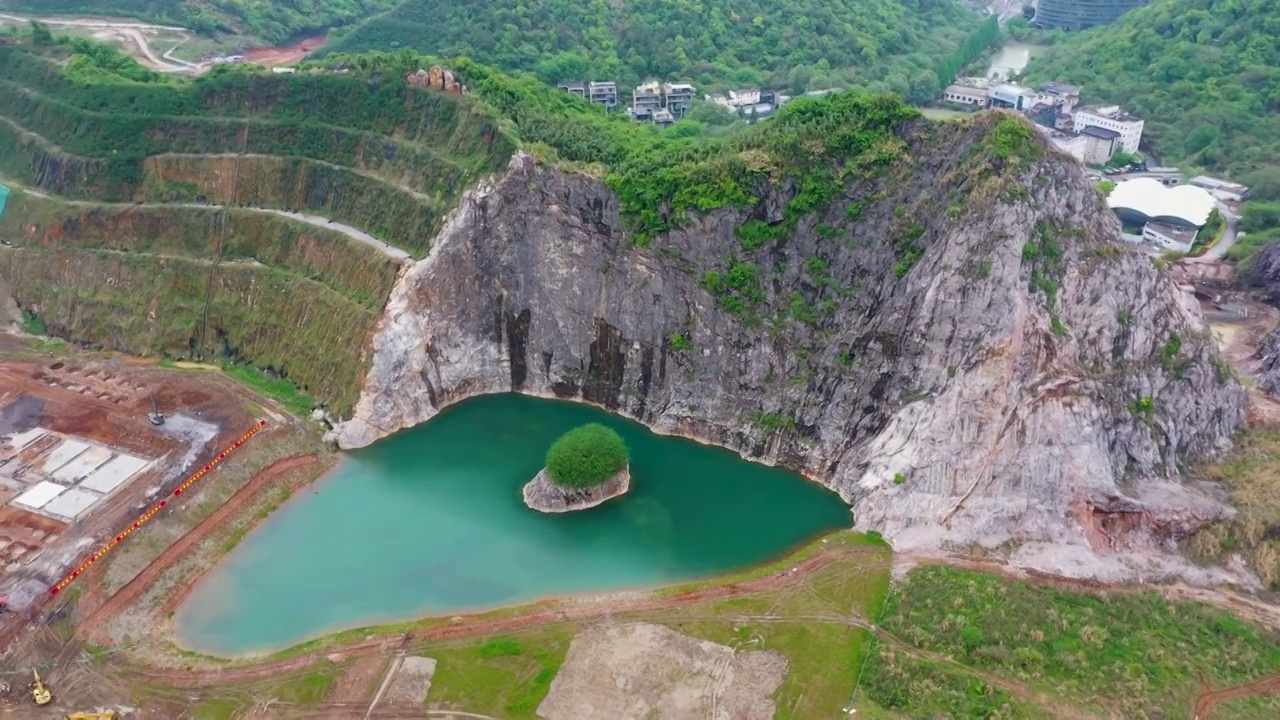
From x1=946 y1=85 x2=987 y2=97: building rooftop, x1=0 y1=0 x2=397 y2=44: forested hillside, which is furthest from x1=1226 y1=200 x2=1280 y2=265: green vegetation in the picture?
x1=0 y1=0 x2=397 y2=44: forested hillside

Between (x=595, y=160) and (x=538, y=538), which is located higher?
(x=595, y=160)

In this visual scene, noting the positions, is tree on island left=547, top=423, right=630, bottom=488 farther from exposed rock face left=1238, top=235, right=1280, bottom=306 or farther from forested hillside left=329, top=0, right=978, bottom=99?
forested hillside left=329, top=0, right=978, bottom=99

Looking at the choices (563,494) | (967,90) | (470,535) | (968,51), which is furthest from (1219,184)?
(470,535)

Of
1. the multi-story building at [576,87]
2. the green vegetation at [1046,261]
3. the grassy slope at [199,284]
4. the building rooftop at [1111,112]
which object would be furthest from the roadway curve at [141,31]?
the building rooftop at [1111,112]

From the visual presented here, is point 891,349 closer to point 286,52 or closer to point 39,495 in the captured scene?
point 39,495

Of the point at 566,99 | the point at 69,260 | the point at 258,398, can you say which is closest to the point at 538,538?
the point at 258,398

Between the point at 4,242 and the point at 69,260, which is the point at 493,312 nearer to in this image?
the point at 69,260

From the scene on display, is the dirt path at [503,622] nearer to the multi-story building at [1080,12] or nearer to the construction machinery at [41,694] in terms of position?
the construction machinery at [41,694]
